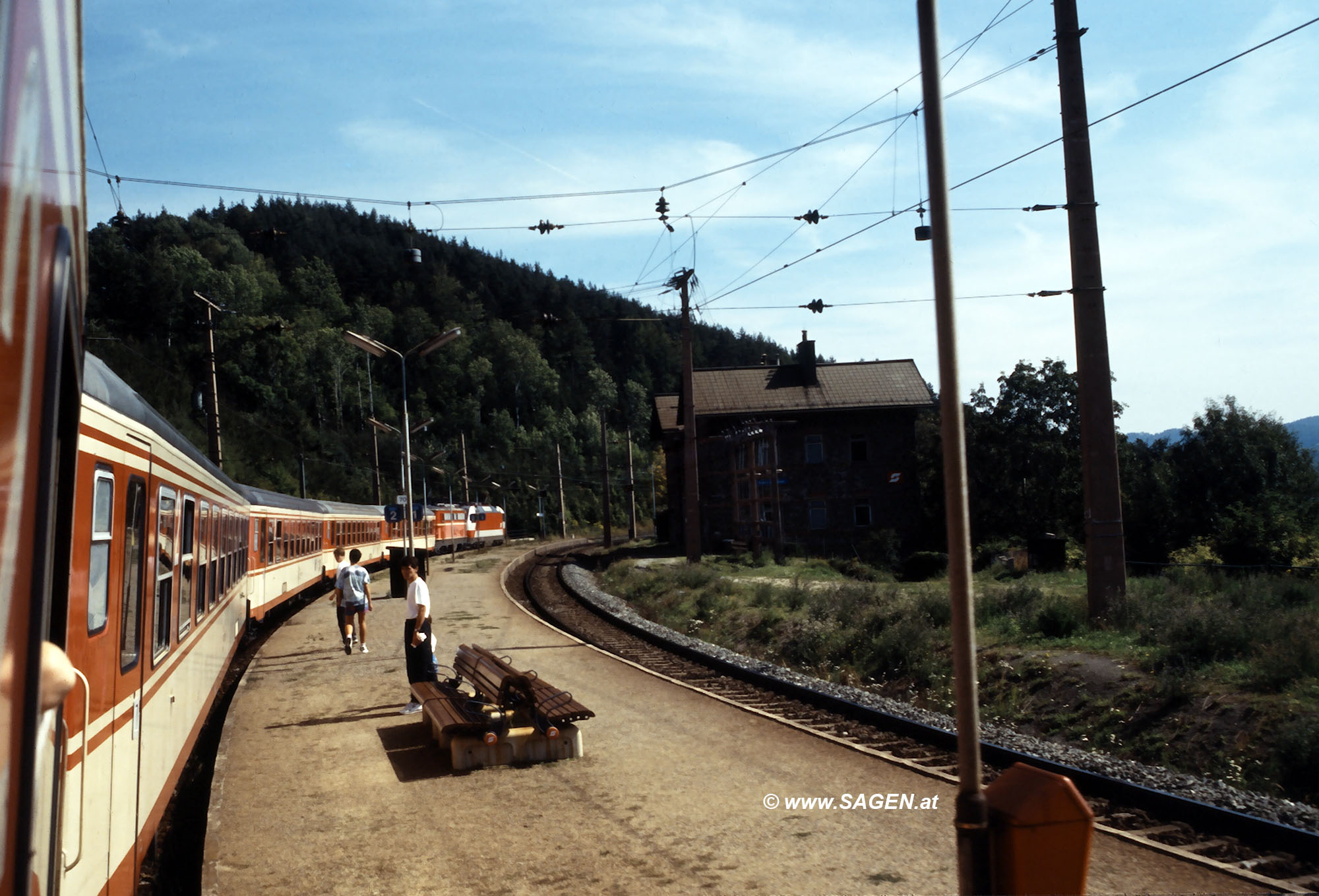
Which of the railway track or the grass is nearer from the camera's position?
the railway track

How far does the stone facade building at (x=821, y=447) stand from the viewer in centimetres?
4397

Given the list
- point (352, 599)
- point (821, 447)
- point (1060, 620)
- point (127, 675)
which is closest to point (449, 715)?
point (127, 675)

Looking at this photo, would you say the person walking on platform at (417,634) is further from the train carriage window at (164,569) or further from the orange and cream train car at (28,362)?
the orange and cream train car at (28,362)

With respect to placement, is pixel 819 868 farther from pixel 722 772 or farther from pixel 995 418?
pixel 995 418

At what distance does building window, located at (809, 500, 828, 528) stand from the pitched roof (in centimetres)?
433

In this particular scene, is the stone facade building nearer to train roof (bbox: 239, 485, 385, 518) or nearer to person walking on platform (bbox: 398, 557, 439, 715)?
train roof (bbox: 239, 485, 385, 518)

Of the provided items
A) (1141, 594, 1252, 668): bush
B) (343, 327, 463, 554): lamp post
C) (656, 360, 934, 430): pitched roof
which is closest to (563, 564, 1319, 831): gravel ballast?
(1141, 594, 1252, 668): bush

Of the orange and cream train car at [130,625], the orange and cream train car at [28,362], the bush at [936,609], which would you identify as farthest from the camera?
the bush at [936,609]

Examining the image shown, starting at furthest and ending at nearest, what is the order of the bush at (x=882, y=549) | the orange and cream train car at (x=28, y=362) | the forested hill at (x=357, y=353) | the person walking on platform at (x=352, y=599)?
the forested hill at (x=357, y=353), the bush at (x=882, y=549), the person walking on platform at (x=352, y=599), the orange and cream train car at (x=28, y=362)

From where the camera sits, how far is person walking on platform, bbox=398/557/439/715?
1119cm

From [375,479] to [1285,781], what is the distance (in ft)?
147

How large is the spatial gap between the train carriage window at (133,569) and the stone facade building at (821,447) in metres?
36.5

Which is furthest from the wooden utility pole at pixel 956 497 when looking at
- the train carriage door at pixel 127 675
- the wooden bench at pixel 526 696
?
the wooden bench at pixel 526 696

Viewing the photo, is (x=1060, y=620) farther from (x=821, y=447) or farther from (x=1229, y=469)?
(x=821, y=447)
